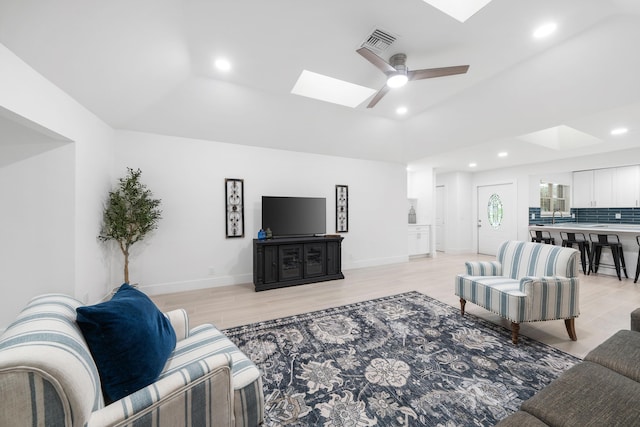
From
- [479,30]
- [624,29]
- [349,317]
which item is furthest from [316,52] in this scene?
[349,317]

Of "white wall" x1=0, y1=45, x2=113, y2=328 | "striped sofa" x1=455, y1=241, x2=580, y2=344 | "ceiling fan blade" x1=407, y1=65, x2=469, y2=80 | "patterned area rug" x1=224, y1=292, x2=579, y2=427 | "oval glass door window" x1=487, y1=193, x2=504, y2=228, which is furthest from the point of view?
"oval glass door window" x1=487, y1=193, x2=504, y2=228

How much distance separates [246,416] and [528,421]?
119cm

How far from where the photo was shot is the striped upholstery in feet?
Answer: 7.73

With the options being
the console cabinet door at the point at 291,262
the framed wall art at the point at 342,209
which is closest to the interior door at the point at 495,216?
the framed wall art at the point at 342,209

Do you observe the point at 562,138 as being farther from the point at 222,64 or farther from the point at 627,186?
the point at 222,64

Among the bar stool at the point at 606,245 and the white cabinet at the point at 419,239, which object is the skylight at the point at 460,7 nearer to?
the white cabinet at the point at 419,239

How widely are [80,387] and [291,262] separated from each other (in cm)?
357

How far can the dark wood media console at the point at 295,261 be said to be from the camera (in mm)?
4094

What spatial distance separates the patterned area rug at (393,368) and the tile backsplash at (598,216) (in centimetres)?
534

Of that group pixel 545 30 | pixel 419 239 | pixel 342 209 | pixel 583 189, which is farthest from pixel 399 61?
pixel 583 189

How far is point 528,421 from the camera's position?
0.95 m

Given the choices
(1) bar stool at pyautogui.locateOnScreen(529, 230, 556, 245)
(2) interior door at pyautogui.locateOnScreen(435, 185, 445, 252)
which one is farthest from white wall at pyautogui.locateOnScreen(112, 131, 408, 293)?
(1) bar stool at pyautogui.locateOnScreen(529, 230, 556, 245)

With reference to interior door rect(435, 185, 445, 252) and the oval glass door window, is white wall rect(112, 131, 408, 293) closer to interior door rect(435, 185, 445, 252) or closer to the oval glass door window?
Result: interior door rect(435, 185, 445, 252)

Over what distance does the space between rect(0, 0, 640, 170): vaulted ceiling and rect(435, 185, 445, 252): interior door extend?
3578 mm
